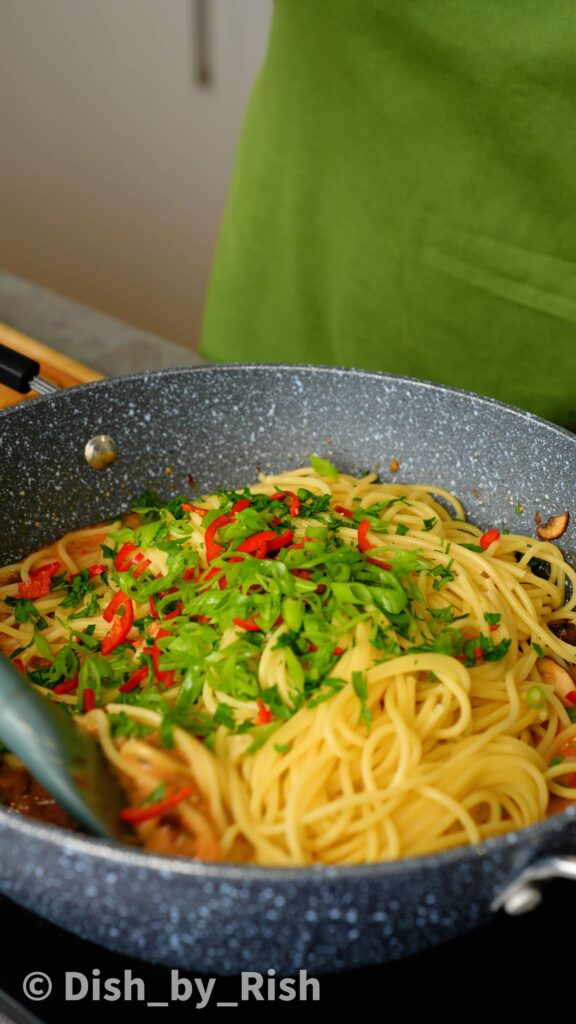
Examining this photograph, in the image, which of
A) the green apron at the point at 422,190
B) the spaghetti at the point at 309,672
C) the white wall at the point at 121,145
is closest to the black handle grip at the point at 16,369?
the spaghetti at the point at 309,672

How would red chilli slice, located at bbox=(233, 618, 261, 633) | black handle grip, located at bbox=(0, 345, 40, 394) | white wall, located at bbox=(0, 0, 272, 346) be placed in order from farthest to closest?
white wall, located at bbox=(0, 0, 272, 346) → black handle grip, located at bbox=(0, 345, 40, 394) → red chilli slice, located at bbox=(233, 618, 261, 633)

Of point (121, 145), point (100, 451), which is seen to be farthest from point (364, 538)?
point (121, 145)

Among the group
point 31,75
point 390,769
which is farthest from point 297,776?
point 31,75

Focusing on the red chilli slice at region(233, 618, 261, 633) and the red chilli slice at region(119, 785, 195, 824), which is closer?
the red chilli slice at region(119, 785, 195, 824)

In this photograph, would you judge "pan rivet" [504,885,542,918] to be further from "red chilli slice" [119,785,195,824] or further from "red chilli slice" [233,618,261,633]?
→ "red chilli slice" [233,618,261,633]

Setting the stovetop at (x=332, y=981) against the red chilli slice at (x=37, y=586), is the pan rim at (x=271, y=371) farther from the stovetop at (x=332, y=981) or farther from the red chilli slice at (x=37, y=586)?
the stovetop at (x=332, y=981)

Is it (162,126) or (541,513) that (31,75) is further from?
(541,513)

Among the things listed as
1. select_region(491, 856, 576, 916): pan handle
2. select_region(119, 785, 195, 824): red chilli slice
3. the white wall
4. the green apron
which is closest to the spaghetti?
select_region(119, 785, 195, 824): red chilli slice
